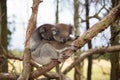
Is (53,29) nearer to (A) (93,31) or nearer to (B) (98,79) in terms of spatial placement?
(A) (93,31)

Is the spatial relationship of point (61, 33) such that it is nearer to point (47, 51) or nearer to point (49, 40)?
point (49, 40)

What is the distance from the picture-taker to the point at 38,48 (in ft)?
18.4

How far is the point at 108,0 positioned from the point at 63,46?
335 cm

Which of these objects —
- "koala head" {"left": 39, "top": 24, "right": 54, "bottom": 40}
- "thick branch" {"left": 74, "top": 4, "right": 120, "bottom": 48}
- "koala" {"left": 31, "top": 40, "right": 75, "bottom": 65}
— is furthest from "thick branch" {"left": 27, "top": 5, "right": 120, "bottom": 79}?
"koala head" {"left": 39, "top": 24, "right": 54, "bottom": 40}

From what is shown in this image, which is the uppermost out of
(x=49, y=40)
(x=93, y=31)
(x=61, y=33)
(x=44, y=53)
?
(x=93, y=31)

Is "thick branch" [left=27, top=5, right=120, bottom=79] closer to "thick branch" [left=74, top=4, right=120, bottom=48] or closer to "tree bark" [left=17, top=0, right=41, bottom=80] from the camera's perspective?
"thick branch" [left=74, top=4, right=120, bottom=48]

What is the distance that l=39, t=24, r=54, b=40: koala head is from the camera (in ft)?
17.7

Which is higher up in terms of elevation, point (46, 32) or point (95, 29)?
point (95, 29)

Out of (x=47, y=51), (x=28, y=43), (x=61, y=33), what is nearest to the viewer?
(x=28, y=43)

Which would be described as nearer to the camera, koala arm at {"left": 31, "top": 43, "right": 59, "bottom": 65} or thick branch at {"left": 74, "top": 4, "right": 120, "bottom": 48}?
thick branch at {"left": 74, "top": 4, "right": 120, "bottom": 48}

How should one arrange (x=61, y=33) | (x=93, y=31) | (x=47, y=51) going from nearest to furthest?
(x=93, y=31), (x=61, y=33), (x=47, y=51)

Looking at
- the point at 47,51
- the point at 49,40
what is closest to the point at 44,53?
the point at 47,51

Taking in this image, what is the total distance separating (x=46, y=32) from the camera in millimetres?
5453

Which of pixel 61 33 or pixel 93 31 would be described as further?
pixel 61 33
